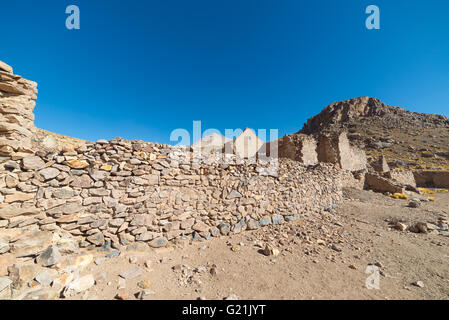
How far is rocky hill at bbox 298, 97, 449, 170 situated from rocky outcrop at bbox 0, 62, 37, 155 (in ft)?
139

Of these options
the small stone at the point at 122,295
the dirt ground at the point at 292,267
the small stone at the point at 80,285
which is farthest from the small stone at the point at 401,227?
the small stone at the point at 80,285

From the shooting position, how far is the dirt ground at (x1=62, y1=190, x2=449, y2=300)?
2.52 metres

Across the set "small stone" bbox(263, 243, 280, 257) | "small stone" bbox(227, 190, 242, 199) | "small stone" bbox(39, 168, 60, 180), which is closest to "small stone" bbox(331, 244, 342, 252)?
"small stone" bbox(263, 243, 280, 257)

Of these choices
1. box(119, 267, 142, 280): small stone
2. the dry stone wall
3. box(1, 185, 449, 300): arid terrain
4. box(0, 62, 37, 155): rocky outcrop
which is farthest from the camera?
the dry stone wall

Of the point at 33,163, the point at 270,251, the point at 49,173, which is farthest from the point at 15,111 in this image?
the point at 270,251

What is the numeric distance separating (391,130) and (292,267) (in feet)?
209

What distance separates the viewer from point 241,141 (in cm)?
1580

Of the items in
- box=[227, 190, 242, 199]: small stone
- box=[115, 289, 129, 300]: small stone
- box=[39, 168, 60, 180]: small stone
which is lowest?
box=[115, 289, 129, 300]: small stone

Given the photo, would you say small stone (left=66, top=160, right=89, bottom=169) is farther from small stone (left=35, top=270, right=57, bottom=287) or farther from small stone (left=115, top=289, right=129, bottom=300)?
small stone (left=115, top=289, right=129, bottom=300)

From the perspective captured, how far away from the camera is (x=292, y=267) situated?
3.16m

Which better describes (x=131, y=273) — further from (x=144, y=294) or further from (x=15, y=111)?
(x=15, y=111)

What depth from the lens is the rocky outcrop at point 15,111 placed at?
2.79m

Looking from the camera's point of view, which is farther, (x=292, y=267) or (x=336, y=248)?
(x=336, y=248)
